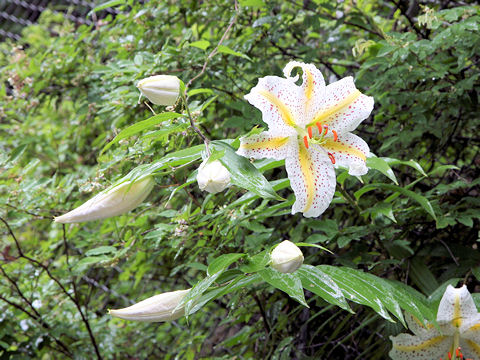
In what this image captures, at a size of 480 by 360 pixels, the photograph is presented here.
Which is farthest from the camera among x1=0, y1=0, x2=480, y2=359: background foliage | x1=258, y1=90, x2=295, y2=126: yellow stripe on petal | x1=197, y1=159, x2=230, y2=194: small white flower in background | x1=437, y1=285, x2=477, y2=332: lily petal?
x1=0, y1=0, x2=480, y2=359: background foliage

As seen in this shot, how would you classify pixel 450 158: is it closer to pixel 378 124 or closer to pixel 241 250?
pixel 378 124

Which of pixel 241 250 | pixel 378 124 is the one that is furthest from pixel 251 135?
pixel 378 124

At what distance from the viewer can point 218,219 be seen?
103cm

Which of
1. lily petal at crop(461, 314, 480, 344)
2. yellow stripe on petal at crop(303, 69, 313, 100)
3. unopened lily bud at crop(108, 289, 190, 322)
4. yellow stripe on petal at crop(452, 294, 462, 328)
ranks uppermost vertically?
yellow stripe on petal at crop(303, 69, 313, 100)

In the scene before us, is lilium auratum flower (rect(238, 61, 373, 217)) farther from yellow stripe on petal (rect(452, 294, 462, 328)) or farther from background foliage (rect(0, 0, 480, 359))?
yellow stripe on petal (rect(452, 294, 462, 328))

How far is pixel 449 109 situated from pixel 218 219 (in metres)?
0.56

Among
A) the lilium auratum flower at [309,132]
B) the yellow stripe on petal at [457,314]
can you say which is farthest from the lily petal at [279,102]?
the yellow stripe on petal at [457,314]

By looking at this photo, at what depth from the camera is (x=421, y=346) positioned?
939 mm

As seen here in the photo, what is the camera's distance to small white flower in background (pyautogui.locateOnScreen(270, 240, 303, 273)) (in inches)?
25.9

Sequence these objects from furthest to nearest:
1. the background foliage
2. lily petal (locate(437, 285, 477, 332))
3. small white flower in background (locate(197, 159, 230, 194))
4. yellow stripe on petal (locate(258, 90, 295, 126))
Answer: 1. the background foliage
2. lily petal (locate(437, 285, 477, 332))
3. yellow stripe on petal (locate(258, 90, 295, 126))
4. small white flower in background (locate(197, 159, 230, 194))

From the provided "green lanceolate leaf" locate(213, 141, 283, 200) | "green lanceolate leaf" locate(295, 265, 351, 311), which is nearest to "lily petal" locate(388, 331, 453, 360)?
"green lanceolate leaf" locate(295, 265, 351, 311)

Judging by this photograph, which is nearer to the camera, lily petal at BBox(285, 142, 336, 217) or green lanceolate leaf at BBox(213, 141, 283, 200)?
green lanceolate leaf at BBox(213, 141, 283, 200)

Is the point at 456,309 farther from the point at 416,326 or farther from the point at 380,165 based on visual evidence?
the point at 380,165

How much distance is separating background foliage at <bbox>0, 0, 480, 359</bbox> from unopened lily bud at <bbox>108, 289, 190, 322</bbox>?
3 centimetres
